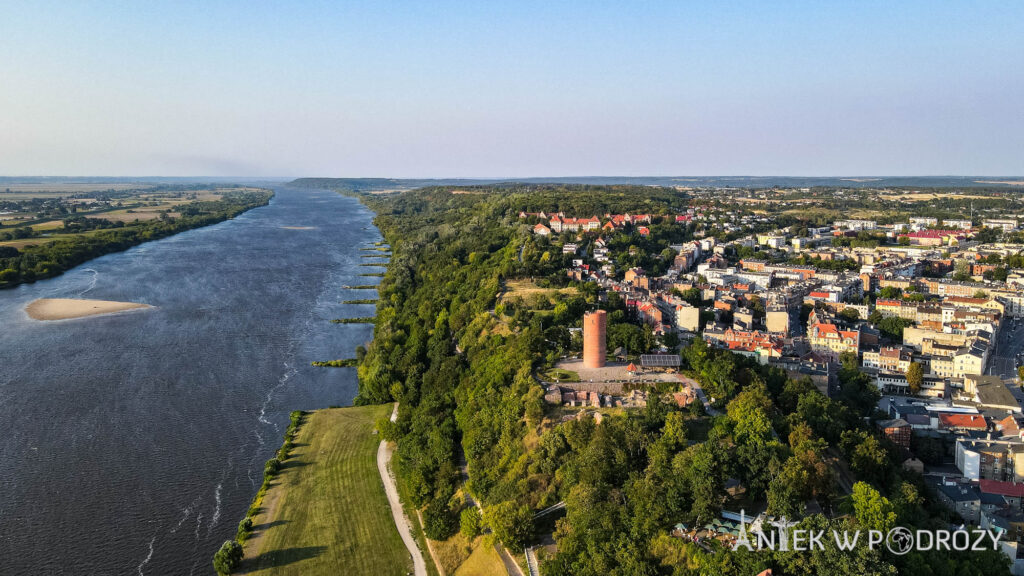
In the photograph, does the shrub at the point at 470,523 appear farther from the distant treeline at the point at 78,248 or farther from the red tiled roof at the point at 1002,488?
the distant treeline at the point at 78,248

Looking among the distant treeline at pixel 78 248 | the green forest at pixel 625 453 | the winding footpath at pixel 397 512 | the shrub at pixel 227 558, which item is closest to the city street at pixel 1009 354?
the green forest at pixel 625 453

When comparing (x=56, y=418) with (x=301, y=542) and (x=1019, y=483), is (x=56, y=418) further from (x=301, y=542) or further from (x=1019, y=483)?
(x=1019, y=483)

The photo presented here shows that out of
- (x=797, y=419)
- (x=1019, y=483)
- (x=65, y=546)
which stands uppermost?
(x=797, y=419)

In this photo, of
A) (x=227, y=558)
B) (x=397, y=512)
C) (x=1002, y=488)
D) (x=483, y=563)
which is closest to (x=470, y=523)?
(x=483, y=563)

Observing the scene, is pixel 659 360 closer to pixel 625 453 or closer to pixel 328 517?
pixel 625 453

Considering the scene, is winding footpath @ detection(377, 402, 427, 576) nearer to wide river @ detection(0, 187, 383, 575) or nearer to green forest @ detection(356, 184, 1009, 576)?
green forest @ detection(356, 184, 1009, 576)

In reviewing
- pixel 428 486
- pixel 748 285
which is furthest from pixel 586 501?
pixel 748 285

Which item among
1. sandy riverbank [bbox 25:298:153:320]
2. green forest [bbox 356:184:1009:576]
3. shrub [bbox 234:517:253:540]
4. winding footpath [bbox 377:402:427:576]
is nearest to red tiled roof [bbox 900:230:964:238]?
green forest [bbox 356:184:1009:576]
